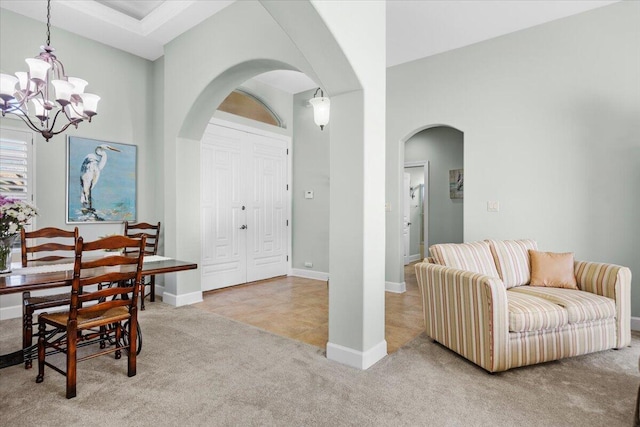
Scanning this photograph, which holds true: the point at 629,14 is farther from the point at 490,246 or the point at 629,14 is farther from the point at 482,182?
the point at 490,246

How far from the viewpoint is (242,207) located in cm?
516

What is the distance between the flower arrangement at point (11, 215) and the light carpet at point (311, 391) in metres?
1.00

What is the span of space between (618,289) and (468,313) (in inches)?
50.1

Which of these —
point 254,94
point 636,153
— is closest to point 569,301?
point 636,153

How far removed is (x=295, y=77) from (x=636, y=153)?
13.9 feet

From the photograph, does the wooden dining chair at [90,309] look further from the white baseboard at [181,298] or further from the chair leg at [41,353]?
the white baseboard at [181,298]

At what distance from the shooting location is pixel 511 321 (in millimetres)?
2324

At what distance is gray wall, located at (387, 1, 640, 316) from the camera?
330 cm

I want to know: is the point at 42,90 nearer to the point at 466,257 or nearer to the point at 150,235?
the point at 150,235

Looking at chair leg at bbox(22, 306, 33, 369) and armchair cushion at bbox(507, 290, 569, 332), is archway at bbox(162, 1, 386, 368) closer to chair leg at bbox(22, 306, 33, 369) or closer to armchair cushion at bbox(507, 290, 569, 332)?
armchair cushion at bbox(507, 290, 569, 332)

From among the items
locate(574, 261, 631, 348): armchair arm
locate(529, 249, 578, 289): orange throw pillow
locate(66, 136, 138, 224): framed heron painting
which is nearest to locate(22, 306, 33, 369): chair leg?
locate(66, 136, 138, 224): framed heron painting

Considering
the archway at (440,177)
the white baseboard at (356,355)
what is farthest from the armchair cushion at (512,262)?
the archway at (440,177)

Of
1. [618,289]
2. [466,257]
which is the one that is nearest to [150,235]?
[466,257]

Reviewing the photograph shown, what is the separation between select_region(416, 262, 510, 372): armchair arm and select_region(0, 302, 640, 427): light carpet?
0.42 feet
